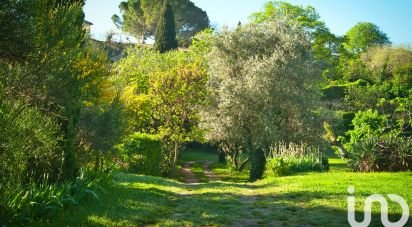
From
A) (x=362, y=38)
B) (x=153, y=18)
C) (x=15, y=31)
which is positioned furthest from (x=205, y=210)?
(x=362, y=38)

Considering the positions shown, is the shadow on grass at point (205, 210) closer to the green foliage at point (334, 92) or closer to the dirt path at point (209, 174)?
the dirt path at point (209, 174)

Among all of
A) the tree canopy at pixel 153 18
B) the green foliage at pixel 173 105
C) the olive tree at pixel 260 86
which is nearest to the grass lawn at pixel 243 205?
the olive tree at pixel 260 86

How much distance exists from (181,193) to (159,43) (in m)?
47.7

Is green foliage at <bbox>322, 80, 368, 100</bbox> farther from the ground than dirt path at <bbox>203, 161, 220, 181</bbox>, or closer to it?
farther from the ground

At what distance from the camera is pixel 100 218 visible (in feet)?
28.4

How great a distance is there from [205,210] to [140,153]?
51.3 feet

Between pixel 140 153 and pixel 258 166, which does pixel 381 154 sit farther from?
pixel 140 153

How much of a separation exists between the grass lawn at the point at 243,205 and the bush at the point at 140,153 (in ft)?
34.7

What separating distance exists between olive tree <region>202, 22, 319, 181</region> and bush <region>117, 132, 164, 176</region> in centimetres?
475

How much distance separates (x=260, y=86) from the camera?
2681 cm

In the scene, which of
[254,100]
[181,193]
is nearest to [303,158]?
[254,100]

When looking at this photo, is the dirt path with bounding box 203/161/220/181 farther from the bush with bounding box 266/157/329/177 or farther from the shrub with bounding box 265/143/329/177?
the bush with bounding box 266/157/329/177

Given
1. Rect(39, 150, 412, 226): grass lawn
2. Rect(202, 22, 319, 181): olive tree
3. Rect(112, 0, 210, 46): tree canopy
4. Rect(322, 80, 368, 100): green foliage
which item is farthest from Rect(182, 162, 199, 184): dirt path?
Rect(112, 0, 210, 46): tree canopy

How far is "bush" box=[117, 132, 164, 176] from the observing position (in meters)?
25.3
